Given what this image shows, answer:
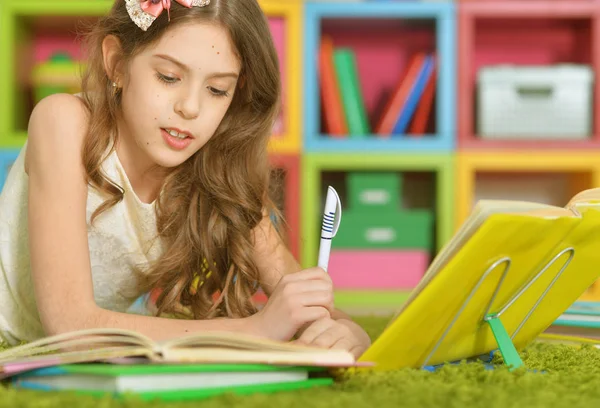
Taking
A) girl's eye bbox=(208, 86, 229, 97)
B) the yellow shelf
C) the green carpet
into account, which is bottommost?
the green carpet

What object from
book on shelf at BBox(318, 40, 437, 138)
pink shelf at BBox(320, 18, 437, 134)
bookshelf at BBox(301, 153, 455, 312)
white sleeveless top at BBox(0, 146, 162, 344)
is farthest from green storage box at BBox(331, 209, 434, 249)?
white sleeveless top at BBox(0, 146, 162, 344)

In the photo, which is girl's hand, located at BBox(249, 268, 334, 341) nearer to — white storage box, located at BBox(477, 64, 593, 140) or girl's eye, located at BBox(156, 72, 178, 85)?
girl's eye, located at BBox(156, 72, 178, 85)

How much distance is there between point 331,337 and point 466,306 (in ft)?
0.52

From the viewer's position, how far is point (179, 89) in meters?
1.01

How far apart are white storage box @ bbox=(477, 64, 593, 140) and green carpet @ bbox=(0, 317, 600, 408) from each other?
167 cm

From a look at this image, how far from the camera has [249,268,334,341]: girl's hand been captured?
2.77 ft

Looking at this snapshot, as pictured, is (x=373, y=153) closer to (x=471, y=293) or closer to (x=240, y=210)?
(x=240, y=210)

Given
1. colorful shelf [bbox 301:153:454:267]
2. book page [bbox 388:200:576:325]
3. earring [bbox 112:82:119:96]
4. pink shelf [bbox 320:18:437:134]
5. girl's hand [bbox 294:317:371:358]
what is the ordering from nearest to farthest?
book page [bbox 388:200:576:325] < girl's hand [bbox 294:317:371:358] < earring [bbox 112:82:119:96] < colorful shelf [bbox 301:153:454:267] < pink shelf [bbox 320:18:437:134]

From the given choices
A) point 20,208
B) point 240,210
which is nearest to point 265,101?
point 240,210

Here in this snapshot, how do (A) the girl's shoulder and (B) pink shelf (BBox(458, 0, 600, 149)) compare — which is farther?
(B) pink shelf (BBox(458, 0, 600, 149))

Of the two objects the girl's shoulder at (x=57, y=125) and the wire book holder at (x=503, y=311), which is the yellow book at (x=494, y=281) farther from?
the girl's shoulder at (x=57, y=125)

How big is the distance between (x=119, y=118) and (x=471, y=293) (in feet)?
1.98

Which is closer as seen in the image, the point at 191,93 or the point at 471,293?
the point at 471,293

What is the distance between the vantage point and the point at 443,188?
238 cm
